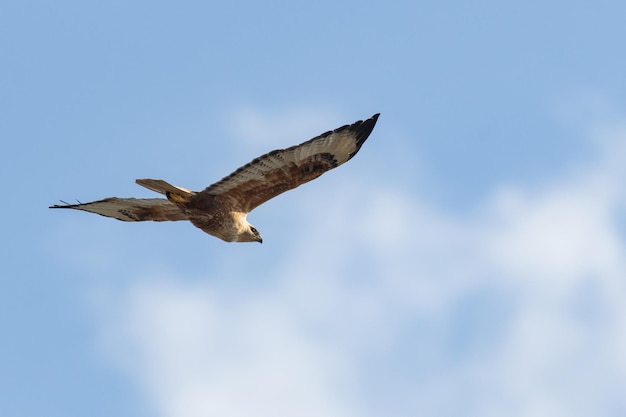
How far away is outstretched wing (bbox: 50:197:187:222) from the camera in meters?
17.2

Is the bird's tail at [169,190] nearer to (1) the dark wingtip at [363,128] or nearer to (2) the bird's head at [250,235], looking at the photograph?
(2) the bird's head at [250,235]

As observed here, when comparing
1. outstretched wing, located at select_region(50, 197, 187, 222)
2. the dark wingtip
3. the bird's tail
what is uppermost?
the dark wingtip

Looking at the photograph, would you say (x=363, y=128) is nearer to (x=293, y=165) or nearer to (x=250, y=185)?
(x=293, y=165)

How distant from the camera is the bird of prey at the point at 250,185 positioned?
1555 centimetres

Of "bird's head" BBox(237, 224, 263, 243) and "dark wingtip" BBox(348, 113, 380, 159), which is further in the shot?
"bird's head" BBox(237, 224, 263, 243)

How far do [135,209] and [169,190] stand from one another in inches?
69.7

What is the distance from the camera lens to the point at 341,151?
15.8 meters

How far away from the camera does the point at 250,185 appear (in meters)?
16.1

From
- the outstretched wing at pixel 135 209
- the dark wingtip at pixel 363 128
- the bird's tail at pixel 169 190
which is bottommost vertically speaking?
the bird's tail at pixel 169 190

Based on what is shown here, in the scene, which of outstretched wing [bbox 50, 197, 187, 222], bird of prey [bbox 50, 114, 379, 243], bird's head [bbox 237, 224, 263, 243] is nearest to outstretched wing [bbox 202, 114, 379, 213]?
bird of prey [bbox 50, 114, 379, 243]

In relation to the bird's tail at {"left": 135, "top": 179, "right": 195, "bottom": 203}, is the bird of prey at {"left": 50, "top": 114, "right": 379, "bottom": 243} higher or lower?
higher

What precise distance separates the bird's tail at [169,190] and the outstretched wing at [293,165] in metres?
0.27

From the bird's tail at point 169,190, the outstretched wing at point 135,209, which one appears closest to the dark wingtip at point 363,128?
the bird's tail at point 169,190

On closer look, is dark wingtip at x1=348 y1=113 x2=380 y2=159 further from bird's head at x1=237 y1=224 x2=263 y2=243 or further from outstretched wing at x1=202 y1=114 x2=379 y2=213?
bird's head at x1=237 y1=224 x2=263 y2=243
